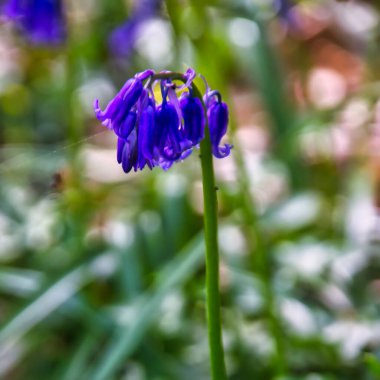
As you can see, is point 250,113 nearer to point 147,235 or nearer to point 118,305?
point 147,235

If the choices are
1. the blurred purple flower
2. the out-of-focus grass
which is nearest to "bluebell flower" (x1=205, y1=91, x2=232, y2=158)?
the out-of-focus grass

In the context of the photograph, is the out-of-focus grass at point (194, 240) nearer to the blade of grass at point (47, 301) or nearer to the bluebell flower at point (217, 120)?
the blade of grass at point (47, 301)

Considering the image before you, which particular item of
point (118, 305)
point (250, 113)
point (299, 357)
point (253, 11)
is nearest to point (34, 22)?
point (253, 11)

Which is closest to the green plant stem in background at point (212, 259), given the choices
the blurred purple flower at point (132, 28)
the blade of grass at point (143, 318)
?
the blade of grass at point (143, 318)

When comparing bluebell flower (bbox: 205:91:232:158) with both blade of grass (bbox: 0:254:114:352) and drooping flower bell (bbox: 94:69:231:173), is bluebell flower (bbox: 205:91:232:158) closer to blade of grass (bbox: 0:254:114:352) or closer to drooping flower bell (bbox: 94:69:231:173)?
drooping flower bell (bbox: 94:69:231:173)

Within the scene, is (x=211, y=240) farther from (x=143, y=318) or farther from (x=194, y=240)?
(x=194, y=240)

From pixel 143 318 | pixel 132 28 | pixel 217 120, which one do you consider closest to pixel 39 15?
pixel 132 28
